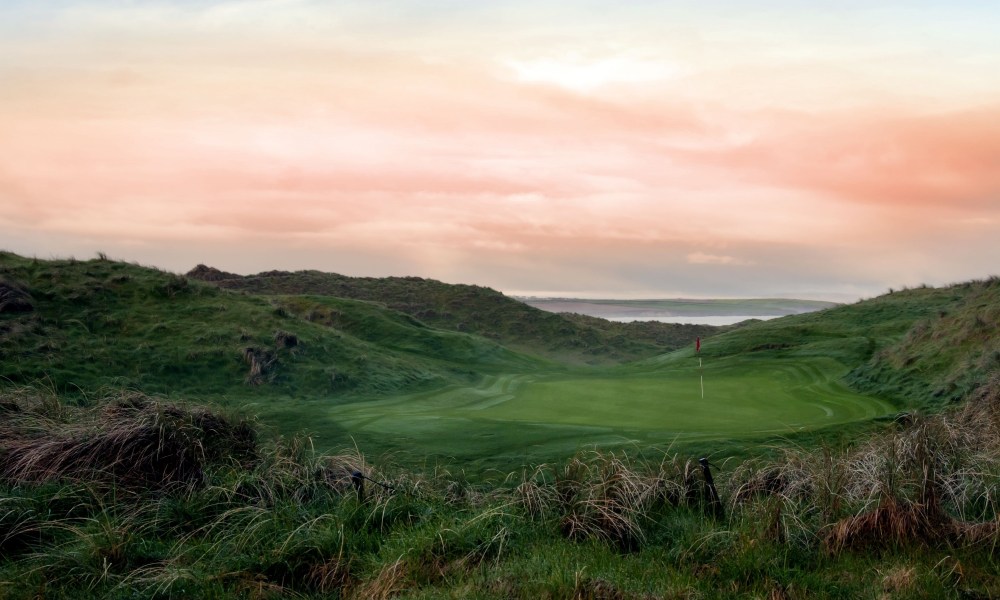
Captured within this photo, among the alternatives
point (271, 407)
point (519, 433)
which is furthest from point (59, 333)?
point (519, 433)

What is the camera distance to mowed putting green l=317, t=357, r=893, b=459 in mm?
14273

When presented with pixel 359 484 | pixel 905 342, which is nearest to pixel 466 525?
pixel 359 484

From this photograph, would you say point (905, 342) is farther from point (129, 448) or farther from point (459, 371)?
point (129, 448)

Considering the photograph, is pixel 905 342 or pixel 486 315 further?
pixel 486 315

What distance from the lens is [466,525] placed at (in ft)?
23.5

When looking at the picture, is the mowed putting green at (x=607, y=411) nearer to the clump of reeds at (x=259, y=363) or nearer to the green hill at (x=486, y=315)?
the clump of reeds at (x=259, y=363)

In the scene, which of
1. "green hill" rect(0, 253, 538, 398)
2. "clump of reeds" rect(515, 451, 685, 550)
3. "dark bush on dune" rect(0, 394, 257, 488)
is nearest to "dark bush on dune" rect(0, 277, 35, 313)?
"green hill" rect(0, 253, 538, 398)

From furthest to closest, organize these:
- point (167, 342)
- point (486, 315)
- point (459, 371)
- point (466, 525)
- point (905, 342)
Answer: point (486, 315), point (459, 371), point (167, 342), point (905, 342), point (466, 525)

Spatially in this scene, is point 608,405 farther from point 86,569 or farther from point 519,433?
point 86,569

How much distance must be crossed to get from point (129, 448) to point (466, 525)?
4.72m

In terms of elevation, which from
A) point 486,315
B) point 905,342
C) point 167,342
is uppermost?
point 486,315

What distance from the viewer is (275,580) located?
6770 millimetres

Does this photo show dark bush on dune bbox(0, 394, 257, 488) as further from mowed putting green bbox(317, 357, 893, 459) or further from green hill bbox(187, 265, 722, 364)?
green hill bbox(187, 265, 722, 364)

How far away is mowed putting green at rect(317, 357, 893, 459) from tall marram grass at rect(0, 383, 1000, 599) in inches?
174
